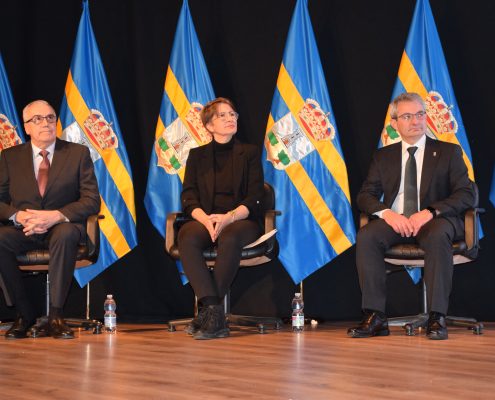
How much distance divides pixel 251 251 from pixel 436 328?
1147 mm

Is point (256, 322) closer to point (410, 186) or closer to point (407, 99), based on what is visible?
point (410, 186)

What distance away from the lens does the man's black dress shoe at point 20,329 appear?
4488 millimetres

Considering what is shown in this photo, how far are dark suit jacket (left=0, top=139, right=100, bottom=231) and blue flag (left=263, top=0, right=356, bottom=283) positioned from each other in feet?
3.98

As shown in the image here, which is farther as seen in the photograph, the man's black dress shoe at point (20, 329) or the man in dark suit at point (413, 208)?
the man's black dress shoe at point (20, 329)

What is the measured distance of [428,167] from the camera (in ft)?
14.9

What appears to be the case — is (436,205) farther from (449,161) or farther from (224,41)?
(224,41)

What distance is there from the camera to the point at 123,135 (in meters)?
6.32

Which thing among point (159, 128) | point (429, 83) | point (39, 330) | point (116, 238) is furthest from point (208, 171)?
point (429, 83)

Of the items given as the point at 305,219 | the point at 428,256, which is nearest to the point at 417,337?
the point at 428,256

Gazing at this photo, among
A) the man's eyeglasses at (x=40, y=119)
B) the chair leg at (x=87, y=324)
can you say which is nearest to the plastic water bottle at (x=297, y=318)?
the chair leg at (x=87, y=324)

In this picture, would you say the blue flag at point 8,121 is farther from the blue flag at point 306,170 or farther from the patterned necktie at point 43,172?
the blue flag at point 306,170

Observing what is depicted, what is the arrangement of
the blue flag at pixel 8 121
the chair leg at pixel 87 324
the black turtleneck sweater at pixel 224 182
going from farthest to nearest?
the blue flag at pixel 8 121
the black turtleneck sweater at pixel 224 182
the chair leg at pixel 87 324

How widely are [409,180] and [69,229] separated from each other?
6.25 feet

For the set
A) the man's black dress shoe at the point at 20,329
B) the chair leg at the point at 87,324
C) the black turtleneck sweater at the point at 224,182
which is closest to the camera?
the man's black dress shoe at the point at 20,329
